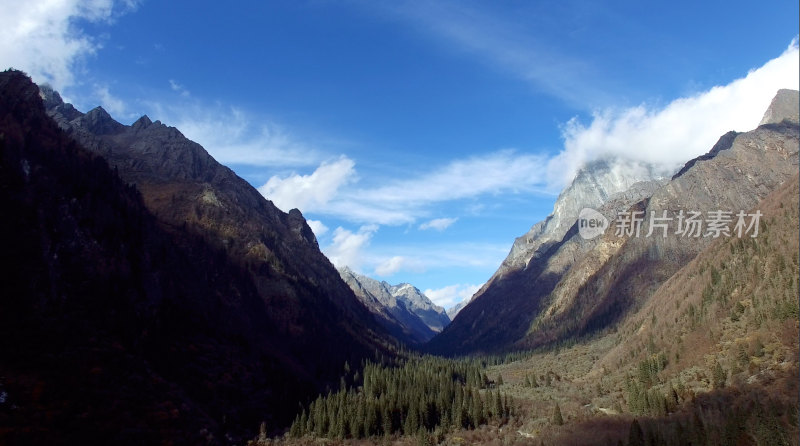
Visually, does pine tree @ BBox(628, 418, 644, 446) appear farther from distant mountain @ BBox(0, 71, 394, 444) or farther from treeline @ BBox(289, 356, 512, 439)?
distant mountain @ BBox(0, 71, 394, 444)

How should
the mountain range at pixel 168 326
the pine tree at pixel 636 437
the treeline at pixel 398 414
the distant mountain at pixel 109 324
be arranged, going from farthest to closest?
the treeline at pixel 398 414 → the pine tree at pixel 636 437 → the mountain range at pixel 168 326 → the distant mountain at pixel 109 324

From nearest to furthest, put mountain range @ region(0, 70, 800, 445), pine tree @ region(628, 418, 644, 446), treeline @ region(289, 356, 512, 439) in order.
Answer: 1. mountain range @ region(0, 70, 800, 445)
2. pine tree @ region(628, 418, 644, 446)
3. treeline @ region(289, 356, 512, 439)

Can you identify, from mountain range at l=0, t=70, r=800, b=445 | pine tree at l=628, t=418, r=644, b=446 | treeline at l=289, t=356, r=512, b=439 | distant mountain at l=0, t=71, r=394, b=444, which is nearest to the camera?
distant mountain at l=0, t=71, r=394, b=444

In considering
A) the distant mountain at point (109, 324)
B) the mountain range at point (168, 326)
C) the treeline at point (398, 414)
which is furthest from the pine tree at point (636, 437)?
the distant mountain at point (109, 324)

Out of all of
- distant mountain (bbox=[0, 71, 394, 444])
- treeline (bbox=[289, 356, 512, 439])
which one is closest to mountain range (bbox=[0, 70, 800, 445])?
distant mountain (bbox=[0, 71, 394, 444])

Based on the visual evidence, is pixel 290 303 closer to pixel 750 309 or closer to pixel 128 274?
pixel 128 274

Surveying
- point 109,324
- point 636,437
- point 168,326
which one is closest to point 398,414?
point 636,437

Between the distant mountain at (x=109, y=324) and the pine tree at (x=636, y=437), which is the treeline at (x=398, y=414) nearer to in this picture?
the distant mountain at (x=109, y=324)

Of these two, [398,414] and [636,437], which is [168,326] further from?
[636,437]
